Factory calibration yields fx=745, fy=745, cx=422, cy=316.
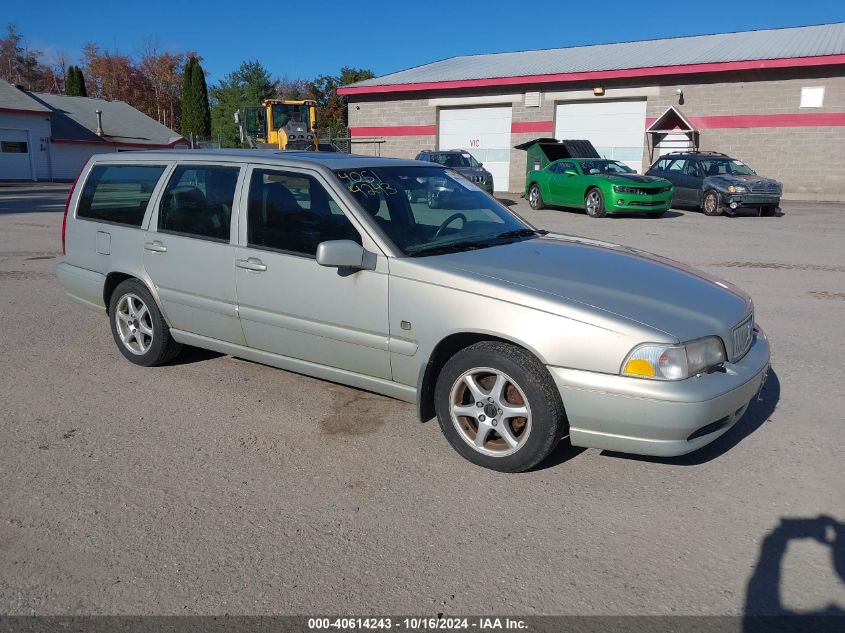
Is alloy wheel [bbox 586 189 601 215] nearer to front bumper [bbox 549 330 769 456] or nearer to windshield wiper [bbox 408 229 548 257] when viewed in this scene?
windshield wiper [bbox 408 229 548 257]

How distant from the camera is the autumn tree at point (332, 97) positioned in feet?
212

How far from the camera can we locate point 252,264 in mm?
4727

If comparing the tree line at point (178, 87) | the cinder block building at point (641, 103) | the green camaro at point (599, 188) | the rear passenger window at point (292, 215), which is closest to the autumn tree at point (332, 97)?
the tree line at point (178, 87)

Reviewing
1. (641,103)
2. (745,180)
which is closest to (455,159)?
(745,180)

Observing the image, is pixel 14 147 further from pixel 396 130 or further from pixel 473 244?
pixel 473 244

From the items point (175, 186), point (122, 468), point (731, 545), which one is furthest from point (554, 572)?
point (175, 186)

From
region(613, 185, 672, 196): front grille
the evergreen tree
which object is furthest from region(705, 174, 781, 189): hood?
the evergreen tree

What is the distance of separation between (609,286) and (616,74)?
27.4m

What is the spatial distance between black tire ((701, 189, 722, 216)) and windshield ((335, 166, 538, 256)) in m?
16.3

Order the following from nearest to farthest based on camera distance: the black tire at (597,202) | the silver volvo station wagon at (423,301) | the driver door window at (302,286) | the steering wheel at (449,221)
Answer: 1. the silver volvo station wagon at (423,301)
2. the driver door window at (302,286)
3. the steering wheel at (449,221)
4. the black tire at (597,202)

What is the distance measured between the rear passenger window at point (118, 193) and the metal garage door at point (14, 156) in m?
40.9

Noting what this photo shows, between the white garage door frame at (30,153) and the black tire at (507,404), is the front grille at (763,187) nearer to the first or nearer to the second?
the black tire at (507,404)

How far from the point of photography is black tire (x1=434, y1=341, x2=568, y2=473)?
364cm

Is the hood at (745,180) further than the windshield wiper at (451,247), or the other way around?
the hood at (745,180)
